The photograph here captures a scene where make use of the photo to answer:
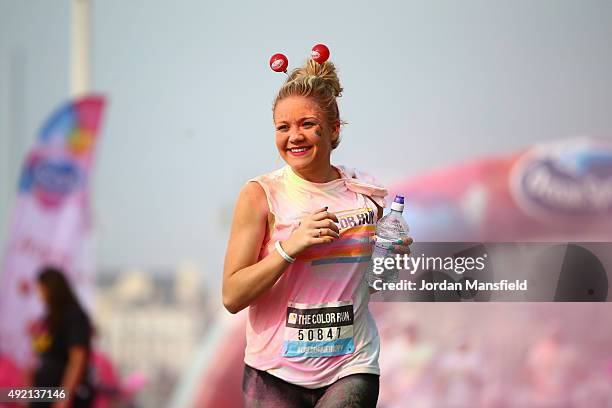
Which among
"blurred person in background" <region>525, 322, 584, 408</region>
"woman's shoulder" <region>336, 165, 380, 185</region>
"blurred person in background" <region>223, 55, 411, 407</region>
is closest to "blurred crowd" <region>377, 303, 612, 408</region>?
"blurred person in background" <region>525, 322, 584, 408</region>

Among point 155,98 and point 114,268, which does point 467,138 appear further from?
point 114,268

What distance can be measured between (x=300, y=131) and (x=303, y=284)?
355 mm

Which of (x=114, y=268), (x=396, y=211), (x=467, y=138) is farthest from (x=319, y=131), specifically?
(x=114, y=268)

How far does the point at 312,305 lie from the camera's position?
190 centimetres

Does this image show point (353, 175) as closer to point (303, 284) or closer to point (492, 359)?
point (303, 284)

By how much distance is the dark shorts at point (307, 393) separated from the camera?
6.23 ft

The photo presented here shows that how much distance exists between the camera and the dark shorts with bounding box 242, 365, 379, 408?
6.23 ft

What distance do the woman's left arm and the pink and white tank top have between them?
165 centimetres

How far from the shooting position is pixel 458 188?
131 inches

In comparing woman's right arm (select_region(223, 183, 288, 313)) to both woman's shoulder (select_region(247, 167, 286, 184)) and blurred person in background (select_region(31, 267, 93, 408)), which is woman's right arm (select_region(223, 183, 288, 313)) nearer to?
woman's shoulder (select_region(247, 167, 286, 184))

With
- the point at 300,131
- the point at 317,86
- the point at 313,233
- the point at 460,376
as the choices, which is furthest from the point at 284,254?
the point at 460,376

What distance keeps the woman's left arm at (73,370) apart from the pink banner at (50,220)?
7.1 inches

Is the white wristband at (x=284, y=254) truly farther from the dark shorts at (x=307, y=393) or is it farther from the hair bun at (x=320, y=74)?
the hair bun at (x=320, y=74)

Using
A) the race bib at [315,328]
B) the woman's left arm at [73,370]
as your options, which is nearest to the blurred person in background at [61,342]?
the woman's left arm at [73,370]
